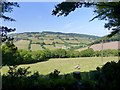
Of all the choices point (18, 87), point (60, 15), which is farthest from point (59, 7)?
point (18, 87)

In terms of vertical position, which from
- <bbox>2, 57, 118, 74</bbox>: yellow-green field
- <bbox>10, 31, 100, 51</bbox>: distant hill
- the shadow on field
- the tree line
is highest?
<bbox>10, 31, 100, 51</bbox>: distant hill

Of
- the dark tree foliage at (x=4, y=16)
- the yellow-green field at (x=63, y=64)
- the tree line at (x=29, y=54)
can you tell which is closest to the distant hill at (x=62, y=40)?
the tree line at (x=29, y=54)

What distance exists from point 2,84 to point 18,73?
705 millimetres

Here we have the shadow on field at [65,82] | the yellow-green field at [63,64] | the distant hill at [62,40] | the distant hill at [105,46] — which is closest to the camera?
the shadow on field at [65,82]

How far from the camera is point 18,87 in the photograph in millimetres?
5602

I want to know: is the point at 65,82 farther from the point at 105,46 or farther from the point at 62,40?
the point at 62,40

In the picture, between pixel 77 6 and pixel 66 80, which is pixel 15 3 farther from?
pixel 66 80

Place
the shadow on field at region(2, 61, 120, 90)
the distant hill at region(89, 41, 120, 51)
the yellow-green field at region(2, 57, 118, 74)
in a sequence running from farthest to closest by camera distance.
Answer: the distant hill at region(89, 41, 120, 51) < the yellow-green field at region(2, 57, 118, 74) < the shadow on field at region(2, 61, 120, 90)

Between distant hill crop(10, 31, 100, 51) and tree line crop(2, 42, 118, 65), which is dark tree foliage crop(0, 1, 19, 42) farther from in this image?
distant hill crop(10, 31, 100, 51)

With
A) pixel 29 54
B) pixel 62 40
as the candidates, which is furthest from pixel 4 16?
pixel 62 40

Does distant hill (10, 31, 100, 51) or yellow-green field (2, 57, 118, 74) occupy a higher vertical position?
distant hill (10, 31, 100, 51)

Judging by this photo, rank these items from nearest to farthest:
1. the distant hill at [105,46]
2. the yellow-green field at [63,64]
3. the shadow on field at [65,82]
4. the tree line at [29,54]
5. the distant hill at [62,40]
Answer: the shadow on field at [65,82], the tree line at [29,54], the yellow-green field at [63,64], the distant hill at [62,40], the distant hill at [105,46]

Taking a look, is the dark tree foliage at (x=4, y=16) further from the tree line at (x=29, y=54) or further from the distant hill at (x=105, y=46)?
the distant hill at (x=105, y=46)

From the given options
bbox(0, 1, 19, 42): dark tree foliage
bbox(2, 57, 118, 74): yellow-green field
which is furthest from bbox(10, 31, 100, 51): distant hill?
bbox(0, 1, 19, 42): dark tree foliage
